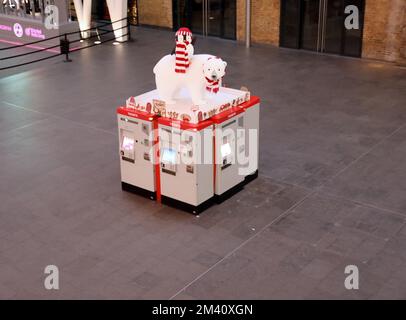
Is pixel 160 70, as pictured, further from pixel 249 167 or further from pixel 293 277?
pixel 293 277

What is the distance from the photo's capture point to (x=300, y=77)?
16516mm

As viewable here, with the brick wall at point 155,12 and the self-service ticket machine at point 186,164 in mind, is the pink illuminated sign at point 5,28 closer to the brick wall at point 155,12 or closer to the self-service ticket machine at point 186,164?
the brick wall at point 155,12

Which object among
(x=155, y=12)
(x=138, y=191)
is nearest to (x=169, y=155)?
(x=138, y=191)

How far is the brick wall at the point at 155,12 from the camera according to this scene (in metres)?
21.9

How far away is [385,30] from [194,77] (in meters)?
9.82

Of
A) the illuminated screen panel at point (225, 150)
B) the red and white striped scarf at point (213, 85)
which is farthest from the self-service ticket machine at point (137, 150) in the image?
the illuminated screen panel at point (225, 150)

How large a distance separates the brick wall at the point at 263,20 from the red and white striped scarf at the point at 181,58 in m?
10.6

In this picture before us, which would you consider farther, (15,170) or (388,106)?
(388,106)

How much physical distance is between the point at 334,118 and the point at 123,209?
227 inches

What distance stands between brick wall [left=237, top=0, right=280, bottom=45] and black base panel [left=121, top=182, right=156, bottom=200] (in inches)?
424

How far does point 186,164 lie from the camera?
30.9ft

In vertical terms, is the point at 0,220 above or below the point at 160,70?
below
